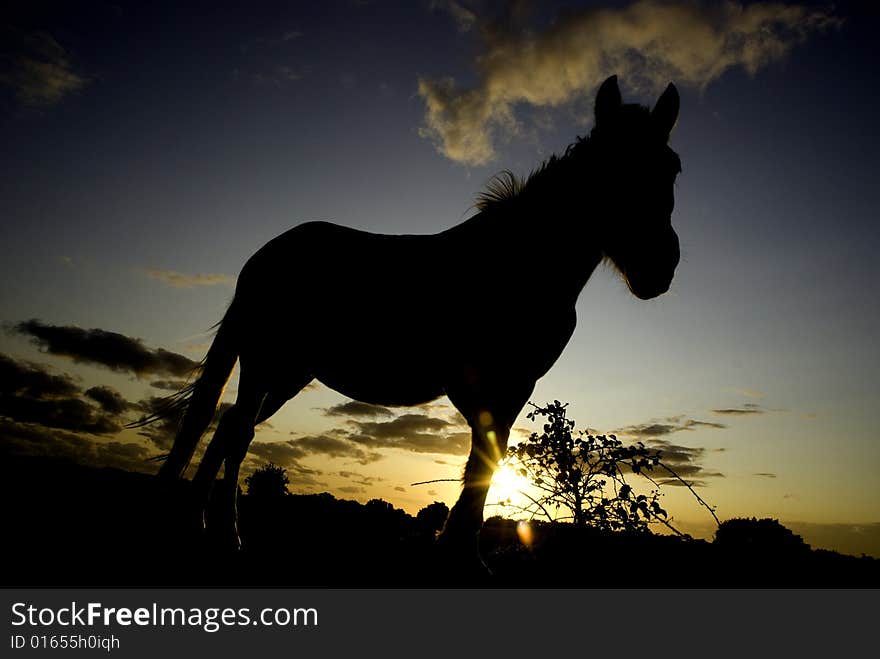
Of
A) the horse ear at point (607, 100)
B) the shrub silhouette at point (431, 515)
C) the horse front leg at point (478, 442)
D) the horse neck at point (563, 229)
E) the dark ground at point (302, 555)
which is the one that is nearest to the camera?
the dark ground at point (302, 555)

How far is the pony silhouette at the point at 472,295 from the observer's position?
3279mm

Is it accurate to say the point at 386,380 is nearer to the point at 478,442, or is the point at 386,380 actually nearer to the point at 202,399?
the point at 478,442

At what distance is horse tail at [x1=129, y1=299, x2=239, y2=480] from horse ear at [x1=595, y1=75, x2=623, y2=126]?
3.62 meters

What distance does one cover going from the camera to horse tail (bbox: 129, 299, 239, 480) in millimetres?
3881

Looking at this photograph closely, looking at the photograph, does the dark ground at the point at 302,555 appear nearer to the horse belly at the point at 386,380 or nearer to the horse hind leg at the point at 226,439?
the horse hind leg at the point at 226,439

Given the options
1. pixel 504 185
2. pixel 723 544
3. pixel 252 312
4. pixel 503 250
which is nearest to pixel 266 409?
pixel 252 312

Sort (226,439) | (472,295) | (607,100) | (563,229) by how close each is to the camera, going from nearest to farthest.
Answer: (472,295) < (563,229) < (607,100) < (226,439)

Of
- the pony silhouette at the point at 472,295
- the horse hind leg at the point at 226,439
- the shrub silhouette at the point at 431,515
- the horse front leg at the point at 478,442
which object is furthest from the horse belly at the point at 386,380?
the shrub silhouette at the point at 431,515

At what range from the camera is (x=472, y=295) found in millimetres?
3271

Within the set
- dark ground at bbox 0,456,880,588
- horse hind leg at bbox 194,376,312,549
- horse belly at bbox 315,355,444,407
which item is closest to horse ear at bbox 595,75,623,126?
horse belly at bbox 315,355,444,407

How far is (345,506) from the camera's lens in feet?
19.3

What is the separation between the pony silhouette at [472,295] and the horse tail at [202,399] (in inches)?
0.8

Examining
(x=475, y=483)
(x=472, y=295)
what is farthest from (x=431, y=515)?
(x=472, y=295)

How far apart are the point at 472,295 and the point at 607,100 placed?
1979 mm
